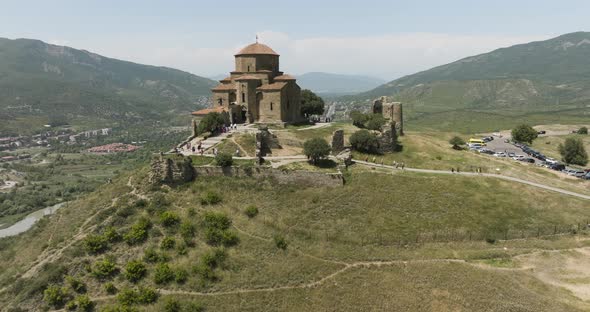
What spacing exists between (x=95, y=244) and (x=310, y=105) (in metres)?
42.2

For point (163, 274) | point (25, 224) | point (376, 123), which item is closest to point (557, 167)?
point (376, 123)

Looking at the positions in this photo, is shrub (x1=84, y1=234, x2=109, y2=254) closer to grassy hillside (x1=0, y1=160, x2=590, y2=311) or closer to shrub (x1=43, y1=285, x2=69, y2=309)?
grassy hillside (x1=0, y1=160, x2=590, y2=311)

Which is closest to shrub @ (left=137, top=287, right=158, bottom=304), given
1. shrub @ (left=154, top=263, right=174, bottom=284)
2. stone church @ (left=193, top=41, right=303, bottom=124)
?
shrub @ (left=154, top=263, right=174, bottom=284)

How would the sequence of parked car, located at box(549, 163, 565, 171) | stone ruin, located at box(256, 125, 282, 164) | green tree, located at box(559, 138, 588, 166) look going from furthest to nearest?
green tree, located at box(559, 138, 588, 166) → parked car, located at box(549, 163, 565, 171) → stone ruin, located at box(256, 125, 282, 164)

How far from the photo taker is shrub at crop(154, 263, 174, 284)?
31.8 m

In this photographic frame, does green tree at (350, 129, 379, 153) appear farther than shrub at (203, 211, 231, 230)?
Yes

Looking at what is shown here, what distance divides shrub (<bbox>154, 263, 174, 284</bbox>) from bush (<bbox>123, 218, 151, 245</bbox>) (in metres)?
4.29

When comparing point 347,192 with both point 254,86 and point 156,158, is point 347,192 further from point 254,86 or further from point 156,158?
point 254,86

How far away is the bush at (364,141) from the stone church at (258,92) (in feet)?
38.6

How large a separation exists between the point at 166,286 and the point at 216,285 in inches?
159

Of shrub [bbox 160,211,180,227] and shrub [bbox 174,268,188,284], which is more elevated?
shrub [bbox 160,211,180,227]

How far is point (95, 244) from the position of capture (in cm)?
3484

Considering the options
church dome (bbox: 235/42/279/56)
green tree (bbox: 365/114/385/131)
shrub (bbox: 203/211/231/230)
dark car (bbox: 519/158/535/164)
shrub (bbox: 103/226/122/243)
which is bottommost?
shrub (bbox: 103/226/122/243)

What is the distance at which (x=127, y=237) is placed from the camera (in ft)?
117
